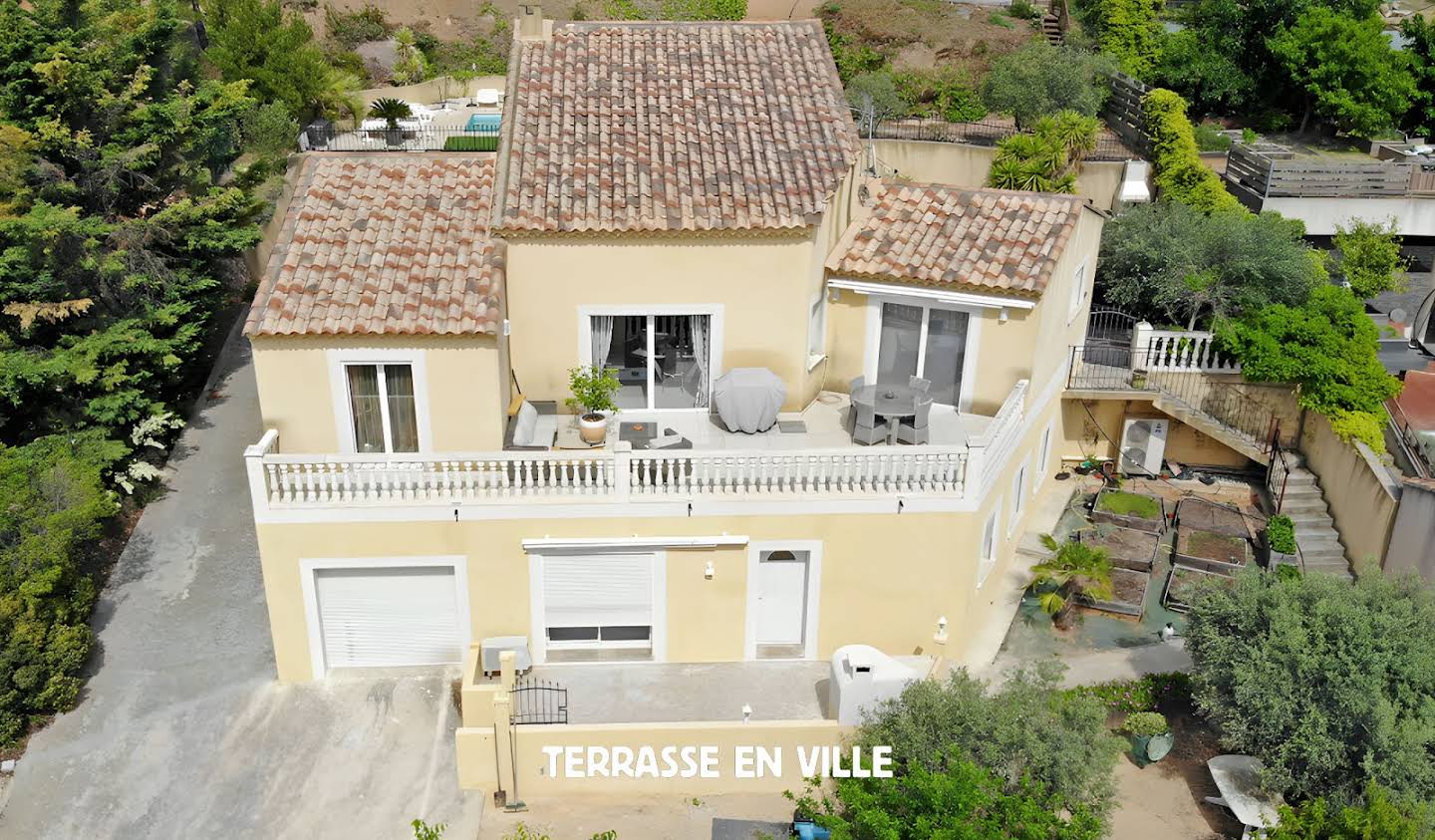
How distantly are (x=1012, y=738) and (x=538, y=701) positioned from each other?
784 centimetres

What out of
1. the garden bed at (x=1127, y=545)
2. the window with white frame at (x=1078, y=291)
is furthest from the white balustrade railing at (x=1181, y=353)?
the garden bed at (x=1127, y=545)

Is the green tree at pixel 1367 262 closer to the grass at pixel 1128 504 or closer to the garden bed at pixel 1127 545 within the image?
the grass at pixel 1128 504

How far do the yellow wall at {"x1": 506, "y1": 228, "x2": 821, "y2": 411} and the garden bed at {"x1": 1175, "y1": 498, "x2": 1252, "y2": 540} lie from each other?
10.4m

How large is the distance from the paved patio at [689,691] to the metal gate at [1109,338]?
37.6ft

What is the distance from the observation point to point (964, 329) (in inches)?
917

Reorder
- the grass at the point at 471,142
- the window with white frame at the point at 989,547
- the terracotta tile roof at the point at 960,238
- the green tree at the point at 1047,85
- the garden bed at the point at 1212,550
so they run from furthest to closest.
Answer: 1. the grass at the point at 471,142
2. the green tree at the point at 1047,85
3. the garden bed at the point at 1212,550
4. the terracotta tile roof at the point at 960,238
5. the window with white frame at the point at 989,547

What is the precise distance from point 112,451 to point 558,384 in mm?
10800

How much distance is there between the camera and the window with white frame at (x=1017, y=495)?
24266 millimetres

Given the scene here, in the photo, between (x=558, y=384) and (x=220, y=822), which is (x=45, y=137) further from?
(x=220, y=822)

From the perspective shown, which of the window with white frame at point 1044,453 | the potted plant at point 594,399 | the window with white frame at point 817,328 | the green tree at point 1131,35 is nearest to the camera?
the potted plant at point 594,399

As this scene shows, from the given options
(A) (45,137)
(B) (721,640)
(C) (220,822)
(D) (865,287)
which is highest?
(A) (45,137)

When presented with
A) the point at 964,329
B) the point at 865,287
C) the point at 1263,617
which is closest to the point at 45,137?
the point at 865,287

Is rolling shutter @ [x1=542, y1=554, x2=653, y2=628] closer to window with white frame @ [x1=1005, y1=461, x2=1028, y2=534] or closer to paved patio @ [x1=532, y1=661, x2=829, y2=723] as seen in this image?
paved patio @ [x1=532, y1=661, x2=829, y2=723]

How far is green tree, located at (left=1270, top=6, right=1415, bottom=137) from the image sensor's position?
44.6 m
